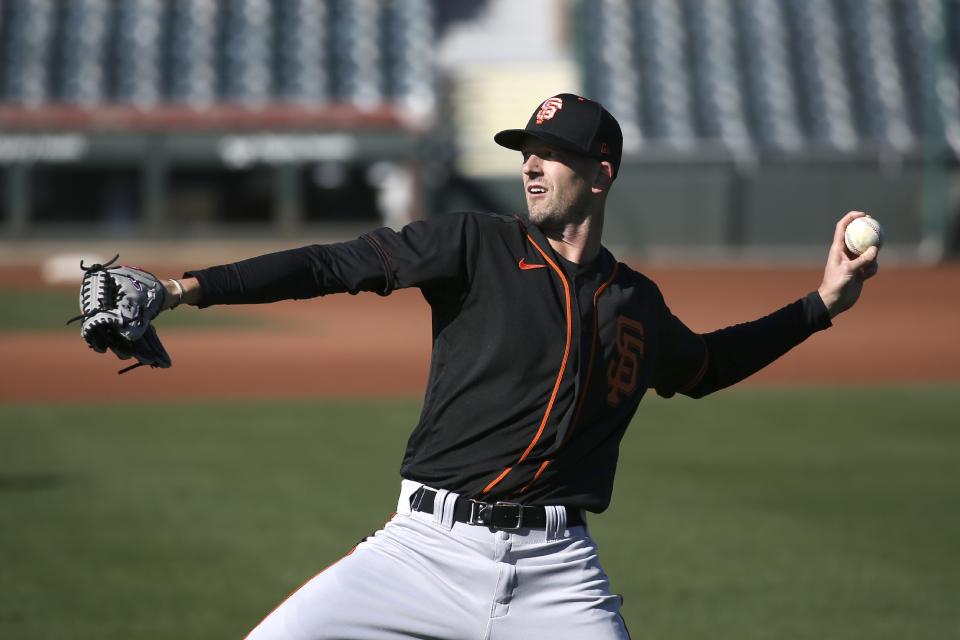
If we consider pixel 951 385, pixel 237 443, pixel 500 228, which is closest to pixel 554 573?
pixel 500 228

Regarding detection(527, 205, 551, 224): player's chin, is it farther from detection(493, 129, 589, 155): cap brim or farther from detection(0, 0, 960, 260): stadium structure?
detection(0, 0, 960, 260): stadium structure

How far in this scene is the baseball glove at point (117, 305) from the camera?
3.27 metres

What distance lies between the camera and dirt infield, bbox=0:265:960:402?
14.8m

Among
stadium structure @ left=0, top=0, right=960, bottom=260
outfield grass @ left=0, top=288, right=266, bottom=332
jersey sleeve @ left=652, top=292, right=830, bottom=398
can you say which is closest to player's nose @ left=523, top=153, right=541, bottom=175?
jersey sleeve @ left=652, top=292, right=830, bottom=398

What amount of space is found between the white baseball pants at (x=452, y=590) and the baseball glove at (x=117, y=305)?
796 millimetres

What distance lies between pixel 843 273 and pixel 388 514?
4673 mm

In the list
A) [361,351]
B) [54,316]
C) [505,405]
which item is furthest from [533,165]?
[54,316]

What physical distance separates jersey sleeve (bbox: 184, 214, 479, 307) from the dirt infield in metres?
10.6

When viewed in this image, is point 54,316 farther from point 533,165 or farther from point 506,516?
point 506,516

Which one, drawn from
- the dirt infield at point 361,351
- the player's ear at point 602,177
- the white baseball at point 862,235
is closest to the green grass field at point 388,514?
the dirt infield at point 361,351

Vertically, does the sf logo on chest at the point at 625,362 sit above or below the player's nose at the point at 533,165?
below

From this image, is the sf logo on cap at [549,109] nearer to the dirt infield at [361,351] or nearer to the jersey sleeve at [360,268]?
the jersey sleeve at [360,268]

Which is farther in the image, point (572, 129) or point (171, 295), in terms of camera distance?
point (572, 129)

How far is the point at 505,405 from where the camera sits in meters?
3.73
